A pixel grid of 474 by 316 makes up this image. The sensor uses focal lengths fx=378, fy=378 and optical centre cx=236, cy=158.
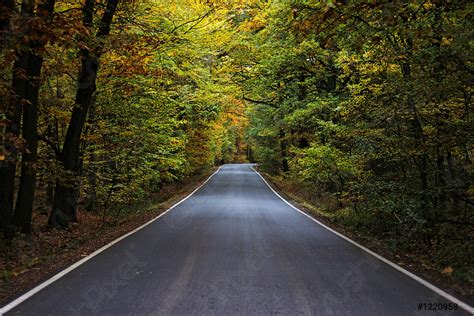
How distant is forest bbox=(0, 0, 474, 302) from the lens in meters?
6.35

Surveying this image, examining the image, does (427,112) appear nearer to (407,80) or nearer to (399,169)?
(407,80)

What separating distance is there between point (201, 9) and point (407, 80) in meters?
6.94

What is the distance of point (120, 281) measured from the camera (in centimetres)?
568

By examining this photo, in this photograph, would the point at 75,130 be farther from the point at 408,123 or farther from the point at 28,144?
the point at 408,123

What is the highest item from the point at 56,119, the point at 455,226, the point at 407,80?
the point at 407,80

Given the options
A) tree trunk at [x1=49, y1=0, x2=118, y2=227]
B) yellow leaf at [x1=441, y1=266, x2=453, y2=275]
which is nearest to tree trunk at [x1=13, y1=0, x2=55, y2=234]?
tree trunk at [x1=49, y1=0, x2=118, y2=227]

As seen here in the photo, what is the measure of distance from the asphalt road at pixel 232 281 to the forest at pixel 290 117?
136 centimetres

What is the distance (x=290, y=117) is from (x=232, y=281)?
1410cm

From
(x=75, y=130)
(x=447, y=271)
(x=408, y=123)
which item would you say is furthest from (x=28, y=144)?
(x=408, y=123)

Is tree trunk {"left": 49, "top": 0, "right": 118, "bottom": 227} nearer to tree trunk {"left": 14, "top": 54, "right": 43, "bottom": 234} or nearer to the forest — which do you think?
the forest

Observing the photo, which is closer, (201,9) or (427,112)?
(427,112)

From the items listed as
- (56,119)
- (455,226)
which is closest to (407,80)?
(455,226)

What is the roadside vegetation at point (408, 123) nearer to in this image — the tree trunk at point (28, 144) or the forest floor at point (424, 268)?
the forest floor at point (424, 268)

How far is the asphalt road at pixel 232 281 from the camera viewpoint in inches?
184
